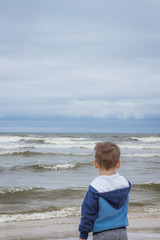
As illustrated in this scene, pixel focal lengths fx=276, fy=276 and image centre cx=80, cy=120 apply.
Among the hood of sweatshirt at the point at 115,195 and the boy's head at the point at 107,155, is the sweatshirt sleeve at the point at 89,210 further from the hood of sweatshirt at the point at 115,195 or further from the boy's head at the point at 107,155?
the boy's head at the point at 107,155

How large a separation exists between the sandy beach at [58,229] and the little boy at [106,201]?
2216 millimetres

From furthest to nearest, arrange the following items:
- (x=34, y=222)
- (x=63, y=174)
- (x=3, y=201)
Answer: (x=63, y=174)
(x=3, y=201)
(x=34, y=222)

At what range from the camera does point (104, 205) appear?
2316 mm

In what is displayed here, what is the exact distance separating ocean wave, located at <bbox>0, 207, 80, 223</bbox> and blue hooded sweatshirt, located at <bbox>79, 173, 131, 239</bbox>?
343cm

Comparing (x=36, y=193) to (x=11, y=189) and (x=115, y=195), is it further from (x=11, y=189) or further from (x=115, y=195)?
(x=115, y=195)

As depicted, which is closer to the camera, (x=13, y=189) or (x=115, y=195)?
(x=115, y=195)

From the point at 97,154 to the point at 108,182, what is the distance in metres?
0.26

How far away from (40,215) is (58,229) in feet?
3.30

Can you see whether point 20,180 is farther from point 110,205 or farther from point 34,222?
point 110,205

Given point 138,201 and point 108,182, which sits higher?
point 108,182

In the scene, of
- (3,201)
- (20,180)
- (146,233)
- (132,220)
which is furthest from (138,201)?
(20,180)

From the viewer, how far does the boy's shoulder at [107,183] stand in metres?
2.33

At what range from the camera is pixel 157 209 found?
20.7 ft

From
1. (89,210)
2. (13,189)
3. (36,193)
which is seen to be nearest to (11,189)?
(13,189)
